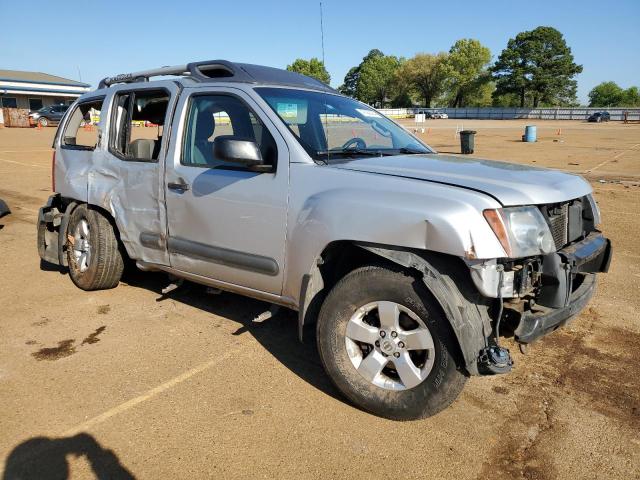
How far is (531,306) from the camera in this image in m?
2.84

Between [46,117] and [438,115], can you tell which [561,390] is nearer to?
[46,117]

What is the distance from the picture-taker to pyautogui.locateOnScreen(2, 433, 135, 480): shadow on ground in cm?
251

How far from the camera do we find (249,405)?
3.12m

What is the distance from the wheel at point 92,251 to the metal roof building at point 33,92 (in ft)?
183

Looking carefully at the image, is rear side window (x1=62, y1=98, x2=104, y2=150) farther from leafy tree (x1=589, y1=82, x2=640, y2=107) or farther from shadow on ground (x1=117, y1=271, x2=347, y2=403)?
leafy tree (x1=589, y1=82, x2=640, y2=107)

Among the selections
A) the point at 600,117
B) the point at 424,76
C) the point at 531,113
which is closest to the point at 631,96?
the point at 424,76

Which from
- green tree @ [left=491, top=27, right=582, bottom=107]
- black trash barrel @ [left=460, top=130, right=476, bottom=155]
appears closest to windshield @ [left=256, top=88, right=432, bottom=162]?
black trash barrel @ [left=460, top=130, right=476, bottom=155]

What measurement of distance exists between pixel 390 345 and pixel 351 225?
70 centimetres

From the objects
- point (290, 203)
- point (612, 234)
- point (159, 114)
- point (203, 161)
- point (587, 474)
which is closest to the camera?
point (587, 474)

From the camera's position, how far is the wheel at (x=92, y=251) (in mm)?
4730

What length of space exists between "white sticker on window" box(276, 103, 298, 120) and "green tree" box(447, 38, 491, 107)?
10281cm

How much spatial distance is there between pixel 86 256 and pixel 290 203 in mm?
2687

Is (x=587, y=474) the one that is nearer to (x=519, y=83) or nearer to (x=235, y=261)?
(x=235, y=261)

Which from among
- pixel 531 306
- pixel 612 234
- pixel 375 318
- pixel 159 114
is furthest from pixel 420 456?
pixel 612 234
